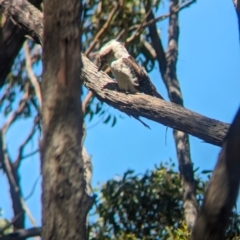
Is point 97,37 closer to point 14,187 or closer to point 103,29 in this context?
point 103,29

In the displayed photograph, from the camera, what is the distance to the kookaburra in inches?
279

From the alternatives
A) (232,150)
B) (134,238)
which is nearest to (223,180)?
(232,150)

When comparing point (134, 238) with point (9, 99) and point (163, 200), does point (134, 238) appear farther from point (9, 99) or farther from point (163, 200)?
point (9, 99)

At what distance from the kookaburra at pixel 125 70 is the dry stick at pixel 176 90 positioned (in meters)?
1.38

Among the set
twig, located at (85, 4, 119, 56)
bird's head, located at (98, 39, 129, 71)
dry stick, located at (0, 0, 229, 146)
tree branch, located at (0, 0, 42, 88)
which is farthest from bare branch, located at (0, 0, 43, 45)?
twig, located at (85, 4, 119, 56)

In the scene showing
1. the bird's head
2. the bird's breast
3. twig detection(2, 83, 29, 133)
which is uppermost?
twig detection(2, 83, 29, 133)

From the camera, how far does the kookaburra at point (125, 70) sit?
7090mm

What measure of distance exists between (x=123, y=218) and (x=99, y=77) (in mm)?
2593

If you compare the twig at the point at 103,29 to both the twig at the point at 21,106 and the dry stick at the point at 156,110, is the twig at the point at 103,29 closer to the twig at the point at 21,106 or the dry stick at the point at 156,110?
the twig at the point at 21,106

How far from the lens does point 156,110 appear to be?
242 inches

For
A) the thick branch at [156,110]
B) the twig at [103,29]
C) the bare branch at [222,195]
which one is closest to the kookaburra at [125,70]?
the thick branch at [156,110]

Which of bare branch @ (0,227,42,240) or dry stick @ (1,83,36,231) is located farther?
dry stick @ (1,83,36,231)

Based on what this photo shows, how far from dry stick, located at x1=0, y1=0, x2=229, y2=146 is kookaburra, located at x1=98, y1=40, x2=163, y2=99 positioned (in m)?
0.41

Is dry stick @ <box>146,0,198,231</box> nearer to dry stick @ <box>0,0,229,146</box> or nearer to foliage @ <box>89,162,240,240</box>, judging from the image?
foliage @ <box>89,162,240,240</box>
